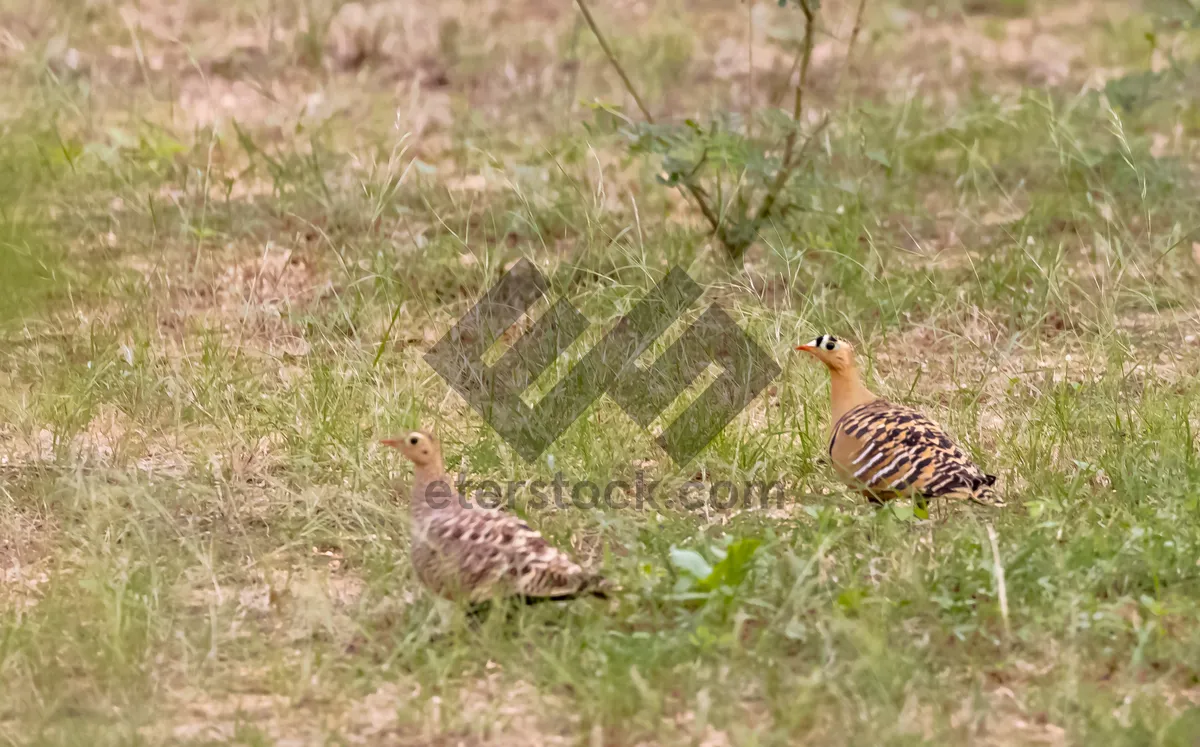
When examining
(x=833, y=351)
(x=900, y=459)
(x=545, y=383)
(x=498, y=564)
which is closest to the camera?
(x=498, y=564)

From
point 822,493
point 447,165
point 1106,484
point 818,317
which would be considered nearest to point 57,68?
point 447,165

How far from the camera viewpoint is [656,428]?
18.0 feet

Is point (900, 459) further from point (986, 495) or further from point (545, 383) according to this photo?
point (545, 383)

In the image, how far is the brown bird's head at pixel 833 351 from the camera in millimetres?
A: 4996

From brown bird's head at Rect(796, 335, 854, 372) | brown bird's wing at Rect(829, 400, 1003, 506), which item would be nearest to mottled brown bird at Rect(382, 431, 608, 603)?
brown bird's wing at Rect(829, 400, 1003, 506)

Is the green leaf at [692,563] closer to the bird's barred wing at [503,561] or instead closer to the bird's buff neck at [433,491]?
the bird's barred wing at [503,561]

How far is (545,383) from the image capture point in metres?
5.69

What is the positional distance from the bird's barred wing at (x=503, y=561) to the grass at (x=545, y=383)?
115 millimetres

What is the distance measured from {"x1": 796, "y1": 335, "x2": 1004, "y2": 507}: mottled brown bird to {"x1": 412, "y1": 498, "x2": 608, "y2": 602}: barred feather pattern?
1.16 m

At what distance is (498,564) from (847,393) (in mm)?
1678

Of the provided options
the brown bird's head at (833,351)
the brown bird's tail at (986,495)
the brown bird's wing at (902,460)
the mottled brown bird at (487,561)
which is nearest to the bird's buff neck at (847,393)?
the brown bird's head at (833,351)

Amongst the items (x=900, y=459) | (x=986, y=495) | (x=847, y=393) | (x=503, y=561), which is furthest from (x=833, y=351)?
(x=503, y=561)

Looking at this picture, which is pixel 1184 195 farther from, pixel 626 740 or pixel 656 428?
pixel 626 740

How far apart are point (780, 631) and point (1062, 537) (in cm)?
102
